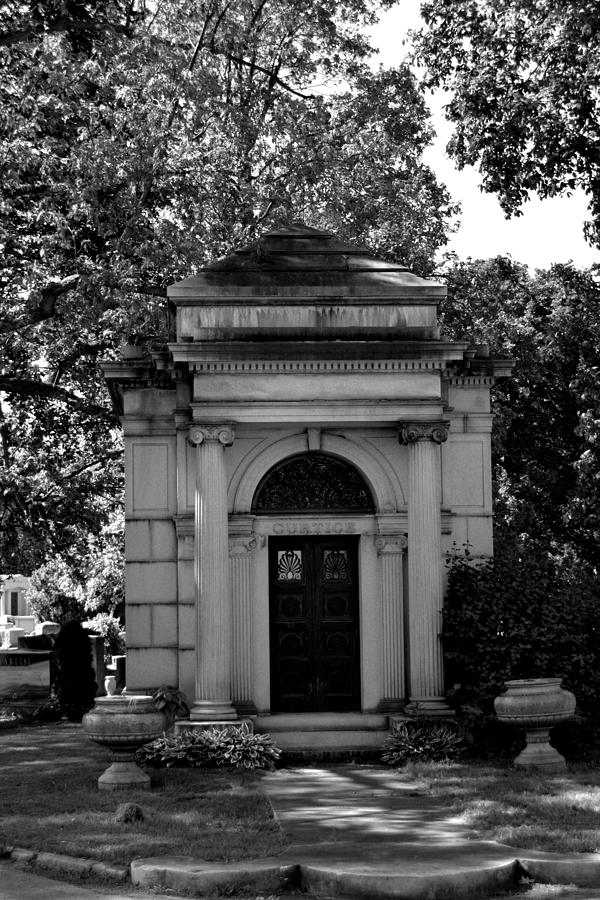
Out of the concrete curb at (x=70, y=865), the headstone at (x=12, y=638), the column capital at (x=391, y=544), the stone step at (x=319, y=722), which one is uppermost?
the column capital at (x=391, y=544)

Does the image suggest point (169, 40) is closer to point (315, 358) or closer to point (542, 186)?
point (542, 186)

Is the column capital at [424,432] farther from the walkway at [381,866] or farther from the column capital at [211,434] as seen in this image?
the walkway at [381,866]

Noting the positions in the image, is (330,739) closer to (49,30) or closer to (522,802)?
(522,802)

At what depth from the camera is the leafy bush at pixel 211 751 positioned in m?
14.3

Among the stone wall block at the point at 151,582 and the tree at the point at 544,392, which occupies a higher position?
the tree at the point at 544,392

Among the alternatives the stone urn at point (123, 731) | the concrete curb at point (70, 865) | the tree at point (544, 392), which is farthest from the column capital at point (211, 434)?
the tree at point (544, 392)

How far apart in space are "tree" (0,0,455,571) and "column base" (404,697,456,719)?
360 inches

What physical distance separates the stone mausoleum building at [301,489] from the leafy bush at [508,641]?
1.14ft

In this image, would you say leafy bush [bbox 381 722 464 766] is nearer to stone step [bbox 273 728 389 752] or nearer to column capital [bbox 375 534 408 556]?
stone step [bbox 273 728 389 752]

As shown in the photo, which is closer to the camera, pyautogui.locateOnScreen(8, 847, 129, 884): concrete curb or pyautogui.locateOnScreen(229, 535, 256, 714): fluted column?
pyautogui.locateOnScreen(8, 847, 129, 884): concrete curb

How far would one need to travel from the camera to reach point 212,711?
15.0m

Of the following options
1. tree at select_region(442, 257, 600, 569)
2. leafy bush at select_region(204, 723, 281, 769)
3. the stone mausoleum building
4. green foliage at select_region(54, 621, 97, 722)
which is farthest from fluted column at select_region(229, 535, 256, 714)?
tree at select_region(442, 257, 600, 569)

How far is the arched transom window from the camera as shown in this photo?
16250 millimetres

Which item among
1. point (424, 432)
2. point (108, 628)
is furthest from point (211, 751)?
point (108, 628)
